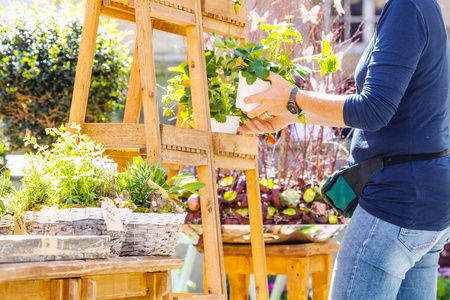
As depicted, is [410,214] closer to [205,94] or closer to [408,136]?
[408,136]

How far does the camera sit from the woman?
1.27 metres

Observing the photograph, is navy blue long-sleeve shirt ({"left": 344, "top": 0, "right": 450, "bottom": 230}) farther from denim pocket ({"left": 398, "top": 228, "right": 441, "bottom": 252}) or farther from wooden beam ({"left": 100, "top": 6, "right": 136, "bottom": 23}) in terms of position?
wooden beam ({"left": 100, "top": 6, "right": 136, "bottom": 23})

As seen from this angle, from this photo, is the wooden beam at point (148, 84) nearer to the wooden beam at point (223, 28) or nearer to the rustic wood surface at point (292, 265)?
the wooden beam at point (223, 28)

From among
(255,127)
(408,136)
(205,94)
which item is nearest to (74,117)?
(205,94)

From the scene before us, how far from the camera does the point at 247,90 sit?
159cm

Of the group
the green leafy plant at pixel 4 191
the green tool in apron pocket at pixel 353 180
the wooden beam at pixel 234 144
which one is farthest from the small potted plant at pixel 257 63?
the green leafy plant at pixel 4 191

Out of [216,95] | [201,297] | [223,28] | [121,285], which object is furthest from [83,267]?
[223,28]

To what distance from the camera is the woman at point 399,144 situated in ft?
4.16

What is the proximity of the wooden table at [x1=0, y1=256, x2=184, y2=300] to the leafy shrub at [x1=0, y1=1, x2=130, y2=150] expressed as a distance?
4.19 feet

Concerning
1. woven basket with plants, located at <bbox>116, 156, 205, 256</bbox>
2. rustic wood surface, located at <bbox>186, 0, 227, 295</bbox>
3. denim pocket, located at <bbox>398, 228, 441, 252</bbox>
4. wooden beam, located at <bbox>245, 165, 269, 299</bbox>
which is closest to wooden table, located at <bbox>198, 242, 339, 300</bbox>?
wooden beam, located at <bbox>245, 165, 269, 299</bbox>

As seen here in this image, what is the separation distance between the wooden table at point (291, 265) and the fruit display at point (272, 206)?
11 centimetres

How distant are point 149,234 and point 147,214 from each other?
49 mm

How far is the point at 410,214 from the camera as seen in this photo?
130cm

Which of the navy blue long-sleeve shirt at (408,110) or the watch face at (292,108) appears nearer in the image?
the navy blue long-sleeve shirt at (408,110)
